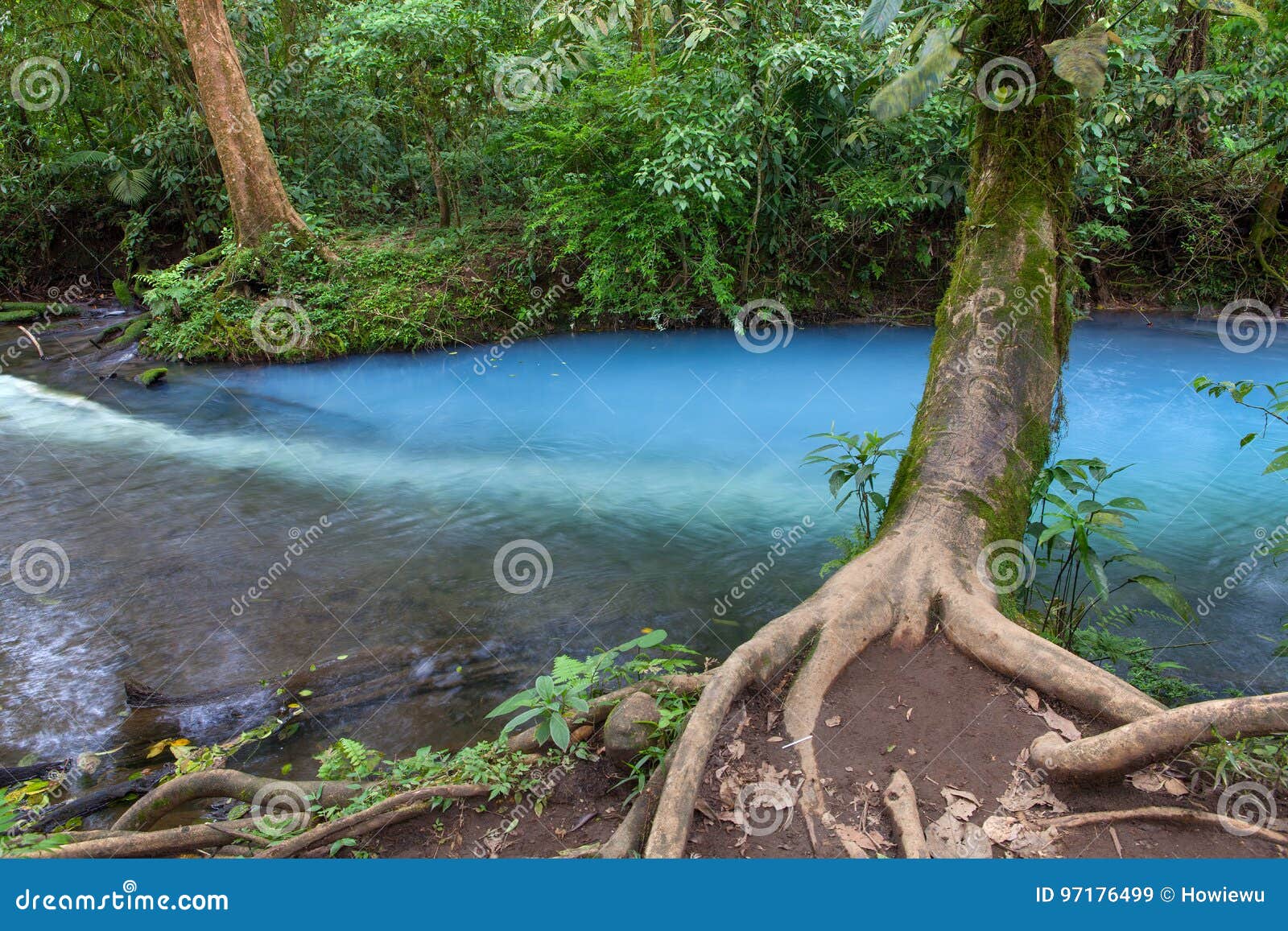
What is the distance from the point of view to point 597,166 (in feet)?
36.7

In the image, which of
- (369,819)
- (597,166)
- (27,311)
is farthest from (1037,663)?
(27,311)

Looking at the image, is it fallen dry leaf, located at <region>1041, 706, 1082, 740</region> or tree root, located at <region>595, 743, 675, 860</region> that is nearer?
tree root, located at <region>595, 743, 675, 860</region>

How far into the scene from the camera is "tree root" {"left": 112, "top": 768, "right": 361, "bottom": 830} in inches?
104

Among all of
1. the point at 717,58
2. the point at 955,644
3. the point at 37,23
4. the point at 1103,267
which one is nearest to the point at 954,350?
the point at 955,644

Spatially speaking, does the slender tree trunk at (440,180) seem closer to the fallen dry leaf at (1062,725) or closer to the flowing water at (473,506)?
the flowing water at (473,506)

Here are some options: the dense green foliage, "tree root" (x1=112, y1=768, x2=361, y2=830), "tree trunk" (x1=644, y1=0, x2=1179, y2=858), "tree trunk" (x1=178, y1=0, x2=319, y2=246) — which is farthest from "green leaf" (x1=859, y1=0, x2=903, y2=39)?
"tree trunk" (x1=178, y1=0, x2=319, y2=246)

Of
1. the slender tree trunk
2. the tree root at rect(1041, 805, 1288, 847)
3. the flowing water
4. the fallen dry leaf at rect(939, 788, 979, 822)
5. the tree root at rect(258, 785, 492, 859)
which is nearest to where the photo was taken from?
the tree root at rect(1041, 805, 1288, 847)

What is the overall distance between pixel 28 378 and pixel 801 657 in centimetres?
1106

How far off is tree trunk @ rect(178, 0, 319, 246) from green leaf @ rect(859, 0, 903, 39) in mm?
8820

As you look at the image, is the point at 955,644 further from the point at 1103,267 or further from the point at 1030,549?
the point at 1103,267

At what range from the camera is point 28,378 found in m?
9.84

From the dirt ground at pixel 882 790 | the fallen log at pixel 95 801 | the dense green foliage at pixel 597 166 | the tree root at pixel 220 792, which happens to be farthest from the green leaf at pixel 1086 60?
the dense green foliage at pixel 597 166

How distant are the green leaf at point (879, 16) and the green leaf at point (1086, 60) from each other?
59.0 inches

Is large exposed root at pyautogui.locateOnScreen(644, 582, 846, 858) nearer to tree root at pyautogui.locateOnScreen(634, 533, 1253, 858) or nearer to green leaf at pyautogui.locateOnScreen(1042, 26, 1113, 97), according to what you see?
tree root at pyautogui.locateOnScreen(634, 533, 1253, 858)
